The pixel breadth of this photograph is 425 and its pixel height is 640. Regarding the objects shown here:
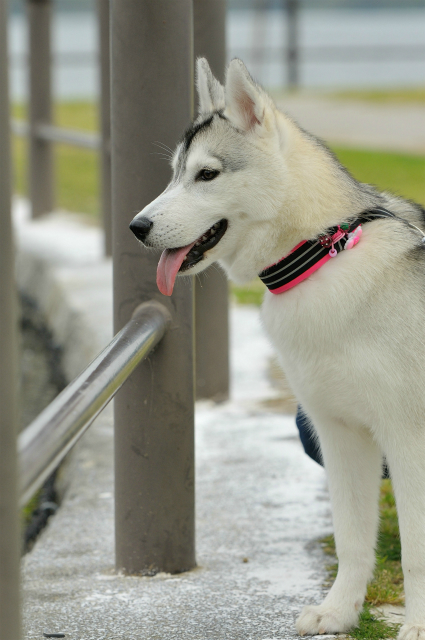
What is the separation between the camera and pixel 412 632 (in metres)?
1.95

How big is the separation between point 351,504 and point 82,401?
860 millimetres

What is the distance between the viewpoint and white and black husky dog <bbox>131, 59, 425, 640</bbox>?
1950 millimetres

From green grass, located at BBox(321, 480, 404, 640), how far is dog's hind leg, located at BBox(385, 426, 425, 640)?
12cm

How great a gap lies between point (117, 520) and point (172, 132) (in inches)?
42.1

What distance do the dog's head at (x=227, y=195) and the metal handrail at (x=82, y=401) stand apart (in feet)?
0.53

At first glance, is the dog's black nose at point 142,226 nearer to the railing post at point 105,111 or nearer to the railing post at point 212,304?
the railing post at point 212,304

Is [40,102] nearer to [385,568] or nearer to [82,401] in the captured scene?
[385,568]

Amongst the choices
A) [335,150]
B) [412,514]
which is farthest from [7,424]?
[335,150]

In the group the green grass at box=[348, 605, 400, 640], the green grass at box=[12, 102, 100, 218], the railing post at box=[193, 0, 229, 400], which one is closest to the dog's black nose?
the green grass at box=[348, 605, 400, 640]

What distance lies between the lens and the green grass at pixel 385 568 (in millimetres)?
2240

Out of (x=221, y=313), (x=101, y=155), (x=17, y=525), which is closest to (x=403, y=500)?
(x=17, y=525)

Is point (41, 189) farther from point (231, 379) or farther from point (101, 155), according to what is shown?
point (231, 379)

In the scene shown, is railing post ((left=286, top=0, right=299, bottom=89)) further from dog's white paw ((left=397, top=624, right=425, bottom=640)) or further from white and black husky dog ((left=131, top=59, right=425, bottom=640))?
dog's white paw ((left=397, top=624, right=425, bottom=640))

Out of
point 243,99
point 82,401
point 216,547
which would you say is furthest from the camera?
point 216,547
